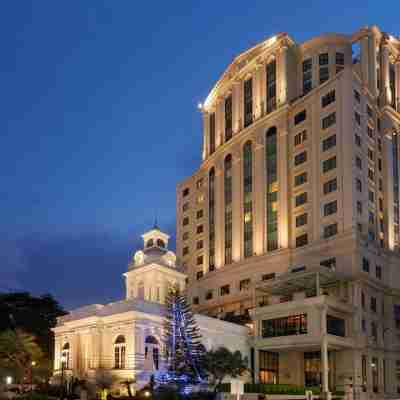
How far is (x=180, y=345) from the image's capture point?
5809 centimetres

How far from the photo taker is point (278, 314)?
238ft

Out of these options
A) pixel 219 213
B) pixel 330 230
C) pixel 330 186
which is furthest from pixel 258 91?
pixel 330 230

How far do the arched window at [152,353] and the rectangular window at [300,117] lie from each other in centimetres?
4202

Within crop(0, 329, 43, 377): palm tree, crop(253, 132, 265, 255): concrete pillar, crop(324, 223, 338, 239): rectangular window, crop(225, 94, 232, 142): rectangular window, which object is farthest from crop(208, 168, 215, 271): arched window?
crop(0, 329, 43, 377): palm tree

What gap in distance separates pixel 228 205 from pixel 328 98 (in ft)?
80.9

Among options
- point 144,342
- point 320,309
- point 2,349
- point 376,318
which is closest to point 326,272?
point 320,309

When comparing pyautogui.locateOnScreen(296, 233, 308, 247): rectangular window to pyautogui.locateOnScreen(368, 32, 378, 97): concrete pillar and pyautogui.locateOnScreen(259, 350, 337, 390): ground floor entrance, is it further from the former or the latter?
pyautogui.locateOnScreen(368, 32, 378, 97): concrete pillar

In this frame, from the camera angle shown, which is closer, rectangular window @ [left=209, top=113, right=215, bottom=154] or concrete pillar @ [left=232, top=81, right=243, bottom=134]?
concrete pillar @ [left=232, top=81, right=243, bottom=134]

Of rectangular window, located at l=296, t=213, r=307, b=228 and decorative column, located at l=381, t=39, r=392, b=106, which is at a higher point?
decorative column, located at l=381, t=39, r=392, b=106

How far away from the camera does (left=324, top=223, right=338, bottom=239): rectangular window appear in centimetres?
7775

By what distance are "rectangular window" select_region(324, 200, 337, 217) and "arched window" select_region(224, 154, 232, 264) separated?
66.7ft

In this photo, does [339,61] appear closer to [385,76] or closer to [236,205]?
[385,76]

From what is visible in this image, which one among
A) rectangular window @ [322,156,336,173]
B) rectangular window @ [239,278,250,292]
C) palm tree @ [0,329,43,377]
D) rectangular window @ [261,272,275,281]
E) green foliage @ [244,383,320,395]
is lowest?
green foliage @ [244,383,320,395]

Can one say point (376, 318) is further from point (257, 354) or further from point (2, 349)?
point (2, 349)
